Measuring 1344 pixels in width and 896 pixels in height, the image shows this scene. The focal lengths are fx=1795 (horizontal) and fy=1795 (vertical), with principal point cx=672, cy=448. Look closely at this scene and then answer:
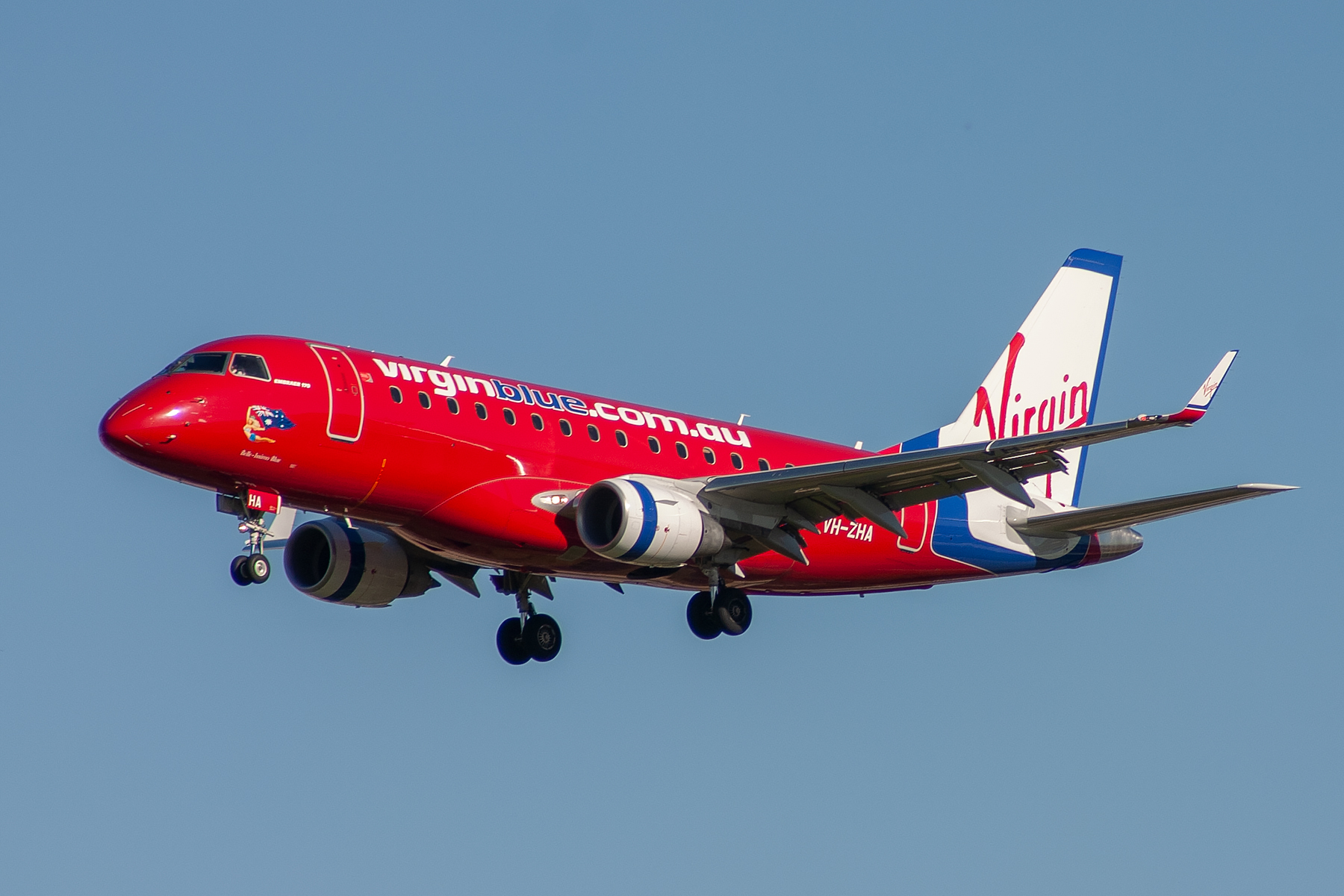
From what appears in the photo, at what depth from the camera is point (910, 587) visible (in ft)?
134

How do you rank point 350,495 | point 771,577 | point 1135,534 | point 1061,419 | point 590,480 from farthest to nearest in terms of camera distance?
point 1061,419 < point 1135,534 < point 771,577 < point 590,480 < point 350,495

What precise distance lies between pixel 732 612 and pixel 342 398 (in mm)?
9570

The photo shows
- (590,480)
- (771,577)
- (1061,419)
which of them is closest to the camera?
(590,480)

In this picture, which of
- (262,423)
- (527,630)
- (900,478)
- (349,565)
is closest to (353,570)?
(349,565)

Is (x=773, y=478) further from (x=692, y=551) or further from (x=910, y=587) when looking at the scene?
(x=910, y=587)

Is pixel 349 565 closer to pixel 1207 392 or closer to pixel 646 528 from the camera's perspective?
pixel 646 528

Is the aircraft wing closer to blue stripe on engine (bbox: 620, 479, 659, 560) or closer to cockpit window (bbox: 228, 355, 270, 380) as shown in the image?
blue stripe on engine (bbox: 620, 479, 659, 560)

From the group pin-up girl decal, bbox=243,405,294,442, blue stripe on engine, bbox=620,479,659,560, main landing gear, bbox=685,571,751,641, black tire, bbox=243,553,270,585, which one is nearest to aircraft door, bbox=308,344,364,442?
pin-up girl decal, bbox=243,405,294,442

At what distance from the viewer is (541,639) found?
129 ft

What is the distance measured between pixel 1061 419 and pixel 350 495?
63.6ft

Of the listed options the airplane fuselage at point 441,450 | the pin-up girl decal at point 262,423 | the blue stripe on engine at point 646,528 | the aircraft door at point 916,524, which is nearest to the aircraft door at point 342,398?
the airplane fuselage at point 441,450

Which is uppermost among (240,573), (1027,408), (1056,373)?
(1056,373)

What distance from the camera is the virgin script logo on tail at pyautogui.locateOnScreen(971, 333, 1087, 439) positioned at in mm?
43125

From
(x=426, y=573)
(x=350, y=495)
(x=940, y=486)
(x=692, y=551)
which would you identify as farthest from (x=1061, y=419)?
(x=350, y=495)
